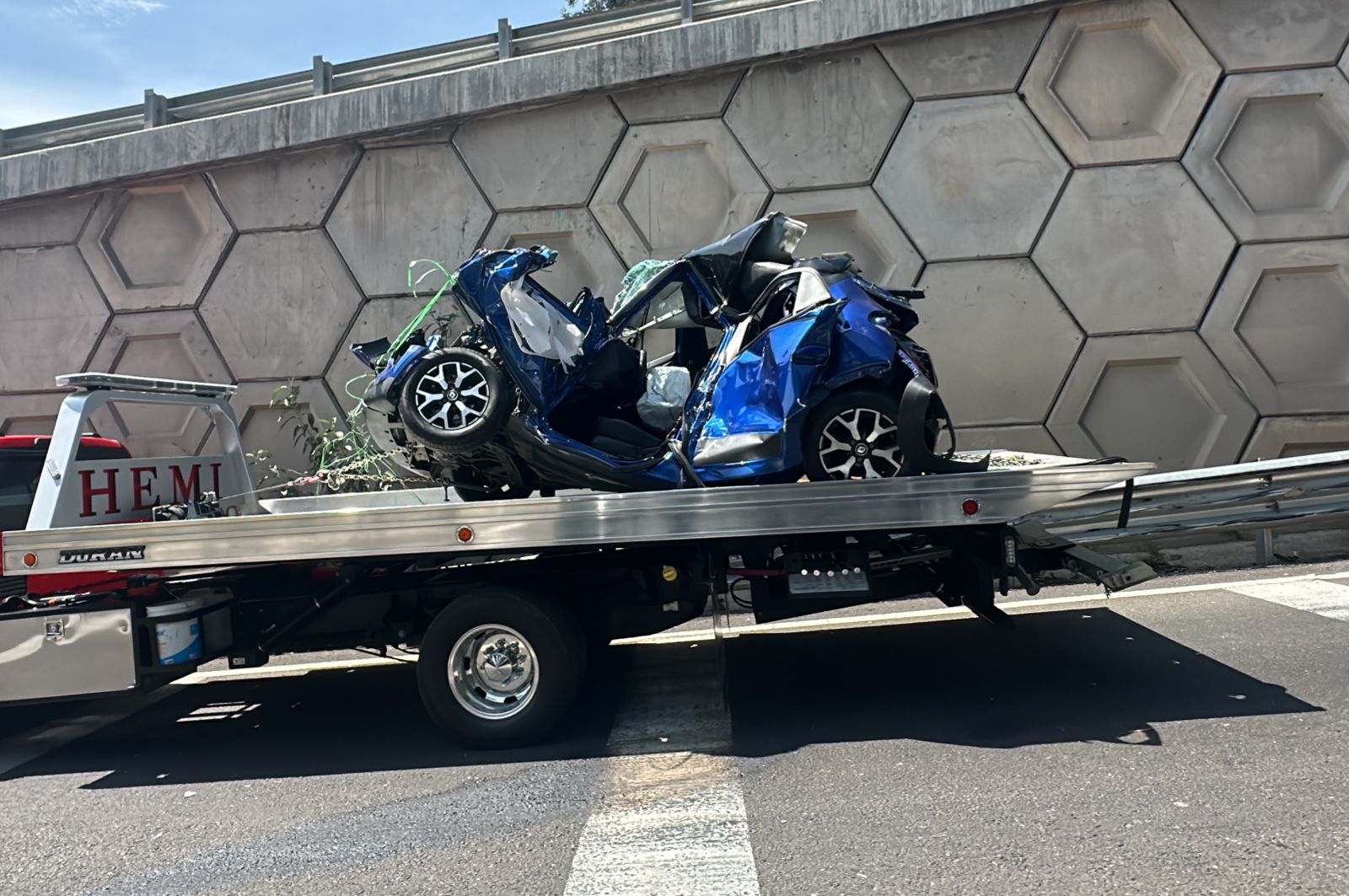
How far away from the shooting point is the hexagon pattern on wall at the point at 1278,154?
842 cm

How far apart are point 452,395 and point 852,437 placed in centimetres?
208

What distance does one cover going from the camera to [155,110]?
362 inches

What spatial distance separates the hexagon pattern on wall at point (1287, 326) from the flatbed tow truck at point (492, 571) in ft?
16.2

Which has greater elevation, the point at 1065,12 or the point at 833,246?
the point at 1065,12

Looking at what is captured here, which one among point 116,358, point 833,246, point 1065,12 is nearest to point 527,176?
point 833,246

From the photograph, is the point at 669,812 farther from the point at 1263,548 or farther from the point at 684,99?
the point at 684,99

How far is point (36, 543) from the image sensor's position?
14.5 ft

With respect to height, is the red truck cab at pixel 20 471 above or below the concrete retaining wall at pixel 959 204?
below

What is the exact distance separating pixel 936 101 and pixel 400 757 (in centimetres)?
742

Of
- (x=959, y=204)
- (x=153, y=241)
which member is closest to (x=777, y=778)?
(x=959, y=204)

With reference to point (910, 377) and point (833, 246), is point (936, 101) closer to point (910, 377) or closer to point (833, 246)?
point (833, 246)

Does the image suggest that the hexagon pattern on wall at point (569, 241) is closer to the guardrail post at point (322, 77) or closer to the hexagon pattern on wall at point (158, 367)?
the guardrail post at point (322, 77)

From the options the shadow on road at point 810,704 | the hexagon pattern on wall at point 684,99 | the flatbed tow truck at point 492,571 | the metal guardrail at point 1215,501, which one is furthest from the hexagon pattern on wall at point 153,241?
the metal guardrail at point 1215,501

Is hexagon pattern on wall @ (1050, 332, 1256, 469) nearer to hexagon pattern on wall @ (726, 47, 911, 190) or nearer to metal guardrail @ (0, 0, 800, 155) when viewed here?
hexagon pattern on wall @ (726, 47, 911, 190)
